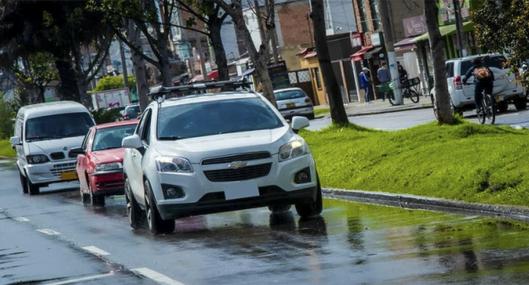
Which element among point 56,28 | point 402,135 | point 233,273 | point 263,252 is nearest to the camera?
point 233,273

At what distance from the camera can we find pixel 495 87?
→ 36.6 metres

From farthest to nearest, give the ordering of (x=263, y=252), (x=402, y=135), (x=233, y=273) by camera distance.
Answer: (x=402, y=135) < (x=263, y=252) < (x=233, y=273)

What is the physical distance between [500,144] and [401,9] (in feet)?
182

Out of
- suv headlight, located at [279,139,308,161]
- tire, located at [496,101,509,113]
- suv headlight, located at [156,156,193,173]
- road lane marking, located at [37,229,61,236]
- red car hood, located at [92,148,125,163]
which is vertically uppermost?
suv headlight, located at [156,156,193,173]

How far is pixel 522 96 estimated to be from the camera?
121 ft

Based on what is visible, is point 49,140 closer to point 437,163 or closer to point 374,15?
point 437,163

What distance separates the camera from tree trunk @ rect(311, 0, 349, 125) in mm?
30016

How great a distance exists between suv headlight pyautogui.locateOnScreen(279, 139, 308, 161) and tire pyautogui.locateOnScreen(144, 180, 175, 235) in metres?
1.71

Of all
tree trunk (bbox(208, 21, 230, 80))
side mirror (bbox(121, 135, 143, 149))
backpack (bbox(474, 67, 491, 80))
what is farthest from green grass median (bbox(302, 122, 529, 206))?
tree trunk (bbox(208, 21, 230, 80))

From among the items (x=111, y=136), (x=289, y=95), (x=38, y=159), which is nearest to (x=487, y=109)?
(x=111, y=136)

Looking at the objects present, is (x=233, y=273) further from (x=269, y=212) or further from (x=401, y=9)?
(x=401, y=9)

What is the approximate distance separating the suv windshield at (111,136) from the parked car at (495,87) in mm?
11124

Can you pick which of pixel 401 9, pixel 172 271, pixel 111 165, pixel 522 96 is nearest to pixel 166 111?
pixel 172 271

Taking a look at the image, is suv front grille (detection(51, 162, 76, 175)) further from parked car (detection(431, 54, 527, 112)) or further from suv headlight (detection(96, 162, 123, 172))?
parked car (detection(431, 54, 527, 112))
